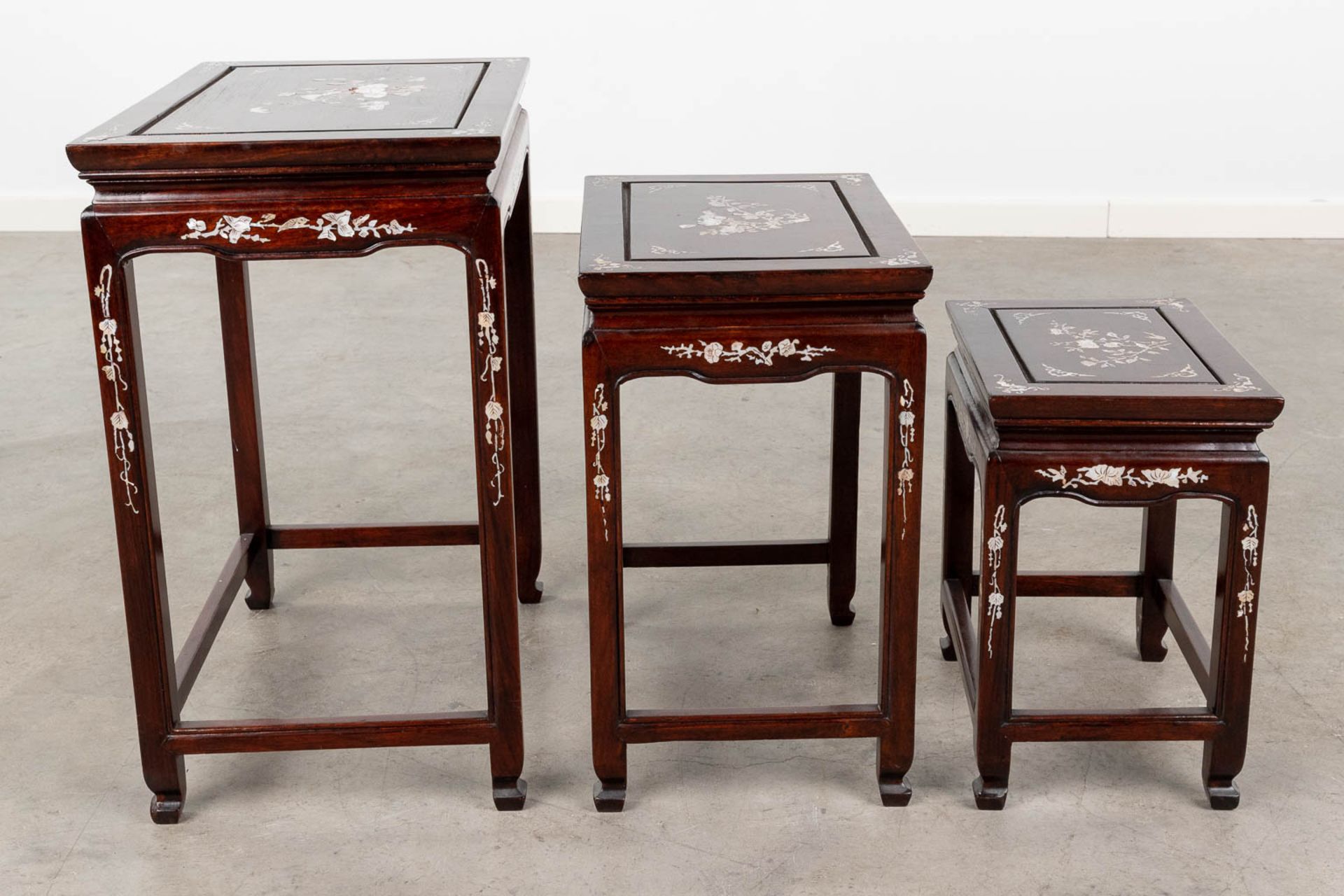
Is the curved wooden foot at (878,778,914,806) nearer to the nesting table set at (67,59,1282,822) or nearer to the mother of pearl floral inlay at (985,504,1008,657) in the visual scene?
the nesting table set at (67,59,1282,822)

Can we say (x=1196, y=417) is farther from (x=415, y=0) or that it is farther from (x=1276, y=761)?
(x=415, y=0)

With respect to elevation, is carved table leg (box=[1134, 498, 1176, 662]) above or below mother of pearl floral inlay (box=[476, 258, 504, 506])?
below

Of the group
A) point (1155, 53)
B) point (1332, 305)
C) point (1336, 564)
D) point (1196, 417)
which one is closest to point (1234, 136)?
point (1155, 53)

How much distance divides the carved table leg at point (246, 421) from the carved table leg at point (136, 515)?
0.51 m

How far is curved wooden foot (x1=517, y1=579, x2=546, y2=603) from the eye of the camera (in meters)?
2.48

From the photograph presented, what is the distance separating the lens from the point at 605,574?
1.83 meters

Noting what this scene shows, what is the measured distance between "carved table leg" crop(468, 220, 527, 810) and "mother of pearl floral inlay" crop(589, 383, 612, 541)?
0.11 meters

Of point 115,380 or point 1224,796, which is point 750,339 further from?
point 1224,796

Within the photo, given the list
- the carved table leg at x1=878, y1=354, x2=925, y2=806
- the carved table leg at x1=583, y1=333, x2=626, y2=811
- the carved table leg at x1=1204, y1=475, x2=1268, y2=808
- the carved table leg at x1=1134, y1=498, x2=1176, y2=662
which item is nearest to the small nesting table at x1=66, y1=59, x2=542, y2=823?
the carved table leg at x1=583, y1=333, x2=626, y2=811

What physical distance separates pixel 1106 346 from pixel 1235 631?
40cm

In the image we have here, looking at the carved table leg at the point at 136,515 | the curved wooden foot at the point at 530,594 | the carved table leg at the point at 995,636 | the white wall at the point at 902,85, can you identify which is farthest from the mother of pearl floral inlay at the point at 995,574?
the white wall at the point at 902,85

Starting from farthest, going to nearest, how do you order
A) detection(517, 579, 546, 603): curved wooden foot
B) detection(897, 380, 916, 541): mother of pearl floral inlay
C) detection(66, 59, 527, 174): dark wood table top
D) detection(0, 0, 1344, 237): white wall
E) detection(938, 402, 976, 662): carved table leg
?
detection(0, 0, 1344, 237): white wall
detection(517, 579, 546, 603): curved wooden foot
detection(938, 402, 976, 662): carved table leg
detection(897, 380, 916, 541): mother of pearl floral inlay
detection(66, 59, 527, 174): dark wood table top

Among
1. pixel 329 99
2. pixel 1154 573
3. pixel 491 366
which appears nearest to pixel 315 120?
pixel 329 99

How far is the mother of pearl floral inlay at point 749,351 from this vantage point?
1.72 m
